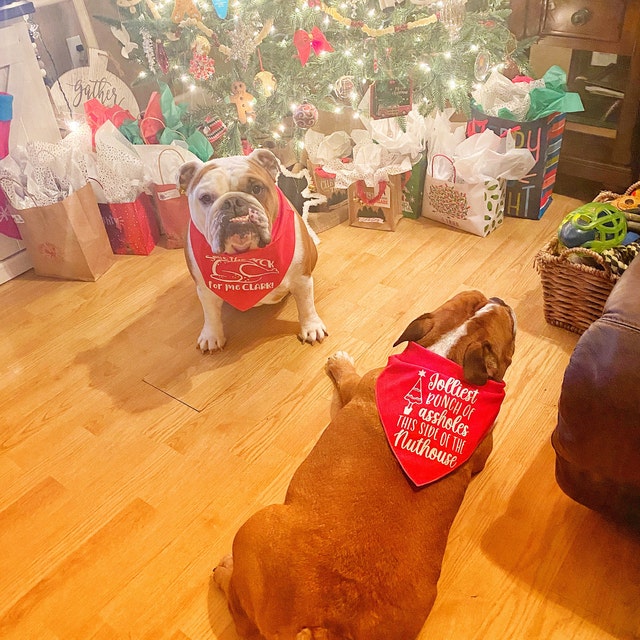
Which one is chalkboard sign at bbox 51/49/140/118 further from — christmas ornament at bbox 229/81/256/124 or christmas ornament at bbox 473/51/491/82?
christmas ornament at bbox 473/51/491/82

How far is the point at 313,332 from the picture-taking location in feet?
6.71

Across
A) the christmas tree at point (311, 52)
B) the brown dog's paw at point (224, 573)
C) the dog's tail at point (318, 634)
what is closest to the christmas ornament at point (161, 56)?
the christmas tree at point (311, 52)

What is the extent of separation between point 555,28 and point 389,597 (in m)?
2.27

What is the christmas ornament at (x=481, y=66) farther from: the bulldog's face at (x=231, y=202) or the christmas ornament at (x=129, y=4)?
the christmas ornament at (x=129, y=4)

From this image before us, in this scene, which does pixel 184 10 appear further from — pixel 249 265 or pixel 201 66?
pixel 249 265

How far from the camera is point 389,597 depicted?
1.10 m

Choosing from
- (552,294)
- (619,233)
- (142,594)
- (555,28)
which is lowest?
(142,594)

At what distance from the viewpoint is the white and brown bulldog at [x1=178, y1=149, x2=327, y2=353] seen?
5.72 ft

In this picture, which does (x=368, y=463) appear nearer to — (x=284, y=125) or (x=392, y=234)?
(x=392, y=234)

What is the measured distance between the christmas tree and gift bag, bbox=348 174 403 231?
0.29m

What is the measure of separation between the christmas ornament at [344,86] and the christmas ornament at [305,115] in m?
0.14

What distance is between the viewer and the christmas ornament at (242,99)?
2412mm

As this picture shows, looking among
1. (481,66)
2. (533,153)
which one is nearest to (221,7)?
(481,66)


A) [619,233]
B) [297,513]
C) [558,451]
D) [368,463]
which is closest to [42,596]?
[297,513]
